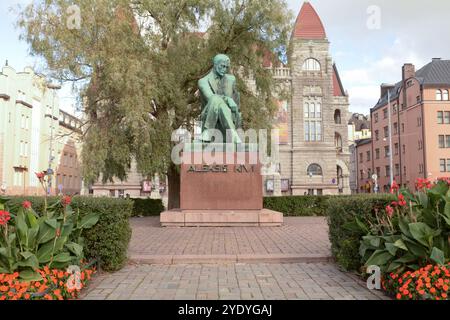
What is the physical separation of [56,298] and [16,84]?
45.1 metres

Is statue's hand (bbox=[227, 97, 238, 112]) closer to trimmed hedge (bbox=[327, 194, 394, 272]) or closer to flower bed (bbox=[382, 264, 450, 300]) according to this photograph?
trimmed hedge (bbox=[327, 194, 394, 272])

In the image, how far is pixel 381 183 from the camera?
6412cm

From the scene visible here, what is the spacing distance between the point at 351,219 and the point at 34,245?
14.6ft

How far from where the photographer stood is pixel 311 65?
55.4 meters

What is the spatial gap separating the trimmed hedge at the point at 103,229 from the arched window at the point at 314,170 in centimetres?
4853

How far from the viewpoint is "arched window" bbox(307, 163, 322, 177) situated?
5356 centimetres

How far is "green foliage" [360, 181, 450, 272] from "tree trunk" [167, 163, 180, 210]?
14489mm

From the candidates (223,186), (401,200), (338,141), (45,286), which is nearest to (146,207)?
(223,186)

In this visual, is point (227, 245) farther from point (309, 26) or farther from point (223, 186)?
point (309, 26)

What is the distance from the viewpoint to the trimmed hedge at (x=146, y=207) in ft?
71.8

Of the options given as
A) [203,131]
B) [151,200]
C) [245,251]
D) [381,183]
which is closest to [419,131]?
[381,183]

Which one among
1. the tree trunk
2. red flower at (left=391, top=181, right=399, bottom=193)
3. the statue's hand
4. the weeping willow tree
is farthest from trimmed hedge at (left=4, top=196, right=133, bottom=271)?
the tree trunk

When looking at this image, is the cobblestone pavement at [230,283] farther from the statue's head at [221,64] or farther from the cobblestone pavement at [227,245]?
the statue's head at [221,64]
